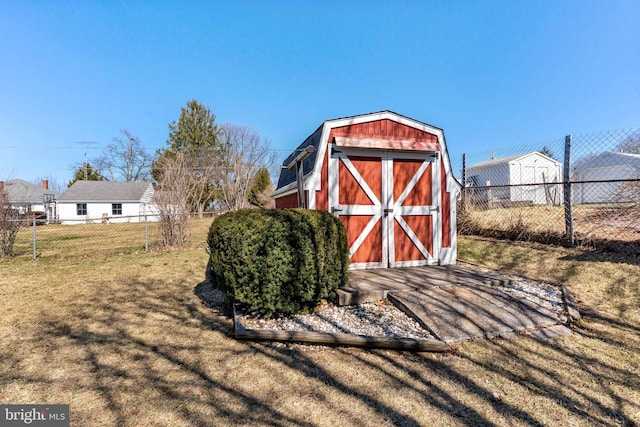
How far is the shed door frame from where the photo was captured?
5160mm

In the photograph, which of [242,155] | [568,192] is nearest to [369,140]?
[568,192]

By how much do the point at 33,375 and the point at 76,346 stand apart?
57cm

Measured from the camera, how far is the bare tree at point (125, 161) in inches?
1324

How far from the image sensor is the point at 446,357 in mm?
2777

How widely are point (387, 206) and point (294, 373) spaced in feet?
11.9

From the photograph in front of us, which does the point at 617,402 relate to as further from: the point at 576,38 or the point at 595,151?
the point at 576,38

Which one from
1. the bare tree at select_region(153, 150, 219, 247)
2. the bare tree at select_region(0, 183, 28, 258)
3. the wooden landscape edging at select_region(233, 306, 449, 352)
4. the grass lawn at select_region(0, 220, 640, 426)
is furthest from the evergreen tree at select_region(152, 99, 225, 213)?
the wooden landscape edging at select_region(233, 306, 449, 352)

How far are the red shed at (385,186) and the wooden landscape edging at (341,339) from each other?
7.54 feet

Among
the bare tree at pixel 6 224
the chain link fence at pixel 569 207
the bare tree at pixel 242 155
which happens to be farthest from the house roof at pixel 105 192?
the chain link fence at pixel 569 207

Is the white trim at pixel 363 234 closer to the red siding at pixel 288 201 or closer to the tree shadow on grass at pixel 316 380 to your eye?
the red siding at pixel 288 201

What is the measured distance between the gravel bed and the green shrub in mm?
148

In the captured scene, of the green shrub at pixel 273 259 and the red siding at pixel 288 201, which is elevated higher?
the red siding at pixel 288 201

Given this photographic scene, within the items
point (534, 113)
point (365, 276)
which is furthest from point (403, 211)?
point (534, 113)

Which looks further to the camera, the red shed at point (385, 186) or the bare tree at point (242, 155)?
the bare tree at point (242, 155)
